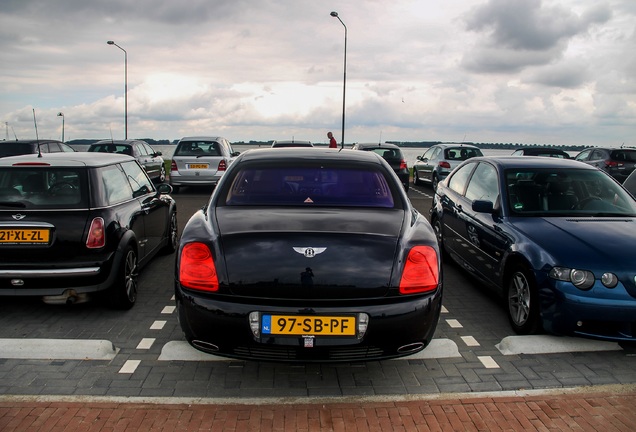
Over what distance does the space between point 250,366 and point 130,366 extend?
86 cm

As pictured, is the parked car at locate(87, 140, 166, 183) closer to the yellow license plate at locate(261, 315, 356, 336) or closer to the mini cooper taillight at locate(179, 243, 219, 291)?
the mini cooper taillight at locate(179, 243, 219, 291)

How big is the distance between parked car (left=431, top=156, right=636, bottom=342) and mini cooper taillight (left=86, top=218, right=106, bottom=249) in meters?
3.61

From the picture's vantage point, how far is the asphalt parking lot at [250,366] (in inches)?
136

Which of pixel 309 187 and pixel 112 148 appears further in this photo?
pixel 112 148

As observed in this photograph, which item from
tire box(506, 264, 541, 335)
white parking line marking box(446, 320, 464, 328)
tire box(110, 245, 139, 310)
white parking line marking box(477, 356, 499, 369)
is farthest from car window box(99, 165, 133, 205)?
tire box(506, 264, 541, 335)

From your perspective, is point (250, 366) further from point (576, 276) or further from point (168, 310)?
point (576, 276)

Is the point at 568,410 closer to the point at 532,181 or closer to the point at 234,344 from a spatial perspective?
the point at 234,344

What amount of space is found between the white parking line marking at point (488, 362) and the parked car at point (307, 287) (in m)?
0.89

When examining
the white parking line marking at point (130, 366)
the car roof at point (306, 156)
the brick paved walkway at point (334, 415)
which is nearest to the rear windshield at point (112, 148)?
the car roof at point (306, 156)

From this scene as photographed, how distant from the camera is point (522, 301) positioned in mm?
4469

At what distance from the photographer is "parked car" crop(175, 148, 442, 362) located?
304 centimetres

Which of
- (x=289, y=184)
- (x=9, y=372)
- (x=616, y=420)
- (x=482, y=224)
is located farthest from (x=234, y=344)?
(x=482, y=224)

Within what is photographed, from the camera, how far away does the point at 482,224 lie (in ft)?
17.9

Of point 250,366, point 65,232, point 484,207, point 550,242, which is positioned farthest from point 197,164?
point 550,242
